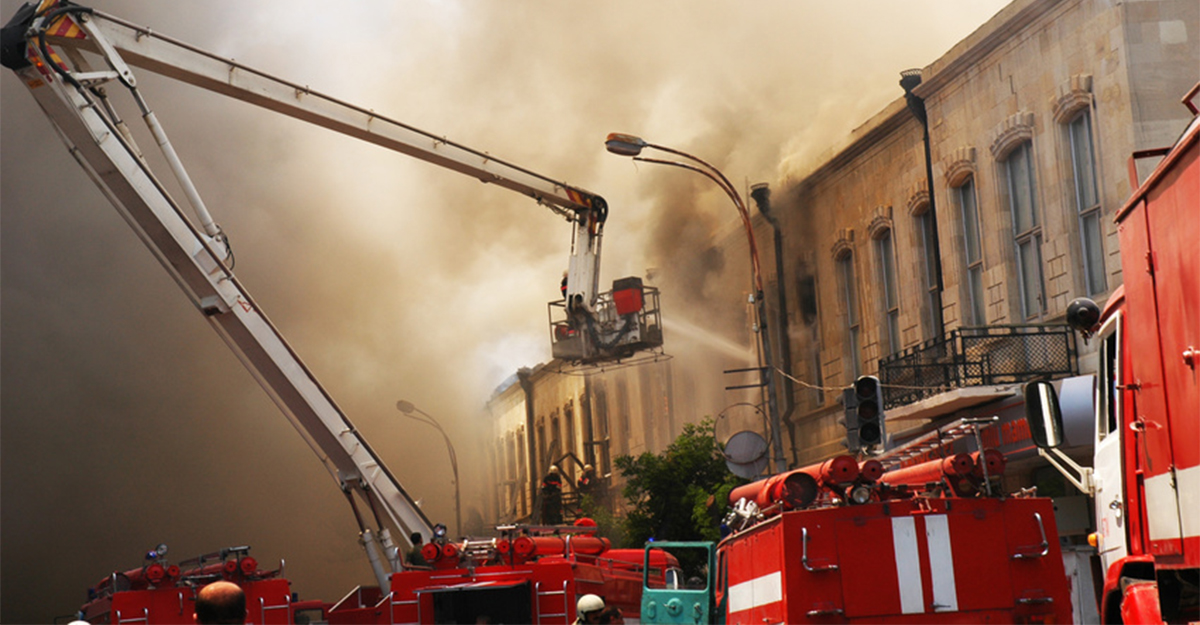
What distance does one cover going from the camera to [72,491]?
101ft

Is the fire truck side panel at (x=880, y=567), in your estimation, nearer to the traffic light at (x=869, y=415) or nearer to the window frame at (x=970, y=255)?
the traffic light at (x=869, y=415)

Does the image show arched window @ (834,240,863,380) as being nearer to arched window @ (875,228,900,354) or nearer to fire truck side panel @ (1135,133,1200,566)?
arched window @ (875,228,900,354)

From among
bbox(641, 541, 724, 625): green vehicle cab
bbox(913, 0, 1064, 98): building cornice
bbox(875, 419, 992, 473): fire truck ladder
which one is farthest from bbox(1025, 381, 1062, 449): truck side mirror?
bbox(913, 0, 1064, 98): building cornice

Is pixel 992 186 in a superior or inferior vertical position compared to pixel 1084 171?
superior

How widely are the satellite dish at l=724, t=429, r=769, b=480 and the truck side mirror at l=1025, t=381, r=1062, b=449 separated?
8659mm

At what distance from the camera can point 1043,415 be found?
720 cm

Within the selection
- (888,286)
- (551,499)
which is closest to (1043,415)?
(888,286)

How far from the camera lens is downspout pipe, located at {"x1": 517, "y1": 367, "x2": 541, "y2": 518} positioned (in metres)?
46.4

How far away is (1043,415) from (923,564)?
1655mm

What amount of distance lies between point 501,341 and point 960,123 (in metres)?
20.2

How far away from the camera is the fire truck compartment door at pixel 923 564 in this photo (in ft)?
27.4

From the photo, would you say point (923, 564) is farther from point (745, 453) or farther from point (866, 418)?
point (745, 453)

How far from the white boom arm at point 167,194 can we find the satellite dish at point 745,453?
6602mm

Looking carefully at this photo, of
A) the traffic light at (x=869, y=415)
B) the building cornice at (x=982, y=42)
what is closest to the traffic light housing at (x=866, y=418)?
the traffic light at (x=869, y=415)
